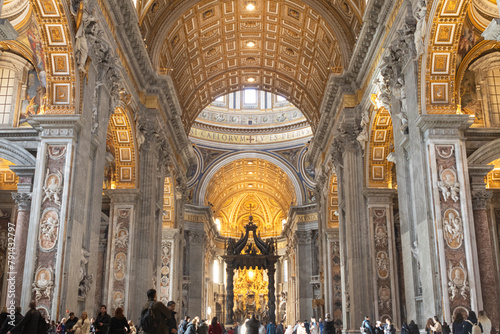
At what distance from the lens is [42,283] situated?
32.7ft

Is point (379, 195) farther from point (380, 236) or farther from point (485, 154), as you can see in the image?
point (485, 154)

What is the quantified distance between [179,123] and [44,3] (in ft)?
36.7

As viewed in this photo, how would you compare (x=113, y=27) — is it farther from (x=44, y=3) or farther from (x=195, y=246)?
(x=195, y=246)

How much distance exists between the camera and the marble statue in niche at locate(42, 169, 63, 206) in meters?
10.5

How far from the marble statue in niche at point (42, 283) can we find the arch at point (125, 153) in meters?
6.90

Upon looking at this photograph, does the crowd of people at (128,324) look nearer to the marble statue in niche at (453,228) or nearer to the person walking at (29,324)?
the person walking at (29,324)

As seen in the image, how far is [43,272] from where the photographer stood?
1005 centimetres

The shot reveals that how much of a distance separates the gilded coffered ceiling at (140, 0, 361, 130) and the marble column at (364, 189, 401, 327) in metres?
4.77

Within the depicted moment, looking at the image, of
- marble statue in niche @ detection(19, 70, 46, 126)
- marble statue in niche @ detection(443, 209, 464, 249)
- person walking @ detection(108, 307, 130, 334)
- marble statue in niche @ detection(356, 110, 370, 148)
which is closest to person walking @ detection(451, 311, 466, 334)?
marble statue in niche @ detection(443, 209, 464, 249)

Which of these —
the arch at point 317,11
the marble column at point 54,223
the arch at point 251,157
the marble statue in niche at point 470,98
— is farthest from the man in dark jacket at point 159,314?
the arch at point 251,157

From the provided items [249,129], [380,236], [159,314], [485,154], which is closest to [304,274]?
[249,129]

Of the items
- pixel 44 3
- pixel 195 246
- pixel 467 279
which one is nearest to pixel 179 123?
pixel 44 3

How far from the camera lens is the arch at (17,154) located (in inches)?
510

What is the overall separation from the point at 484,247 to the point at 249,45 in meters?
14.8
